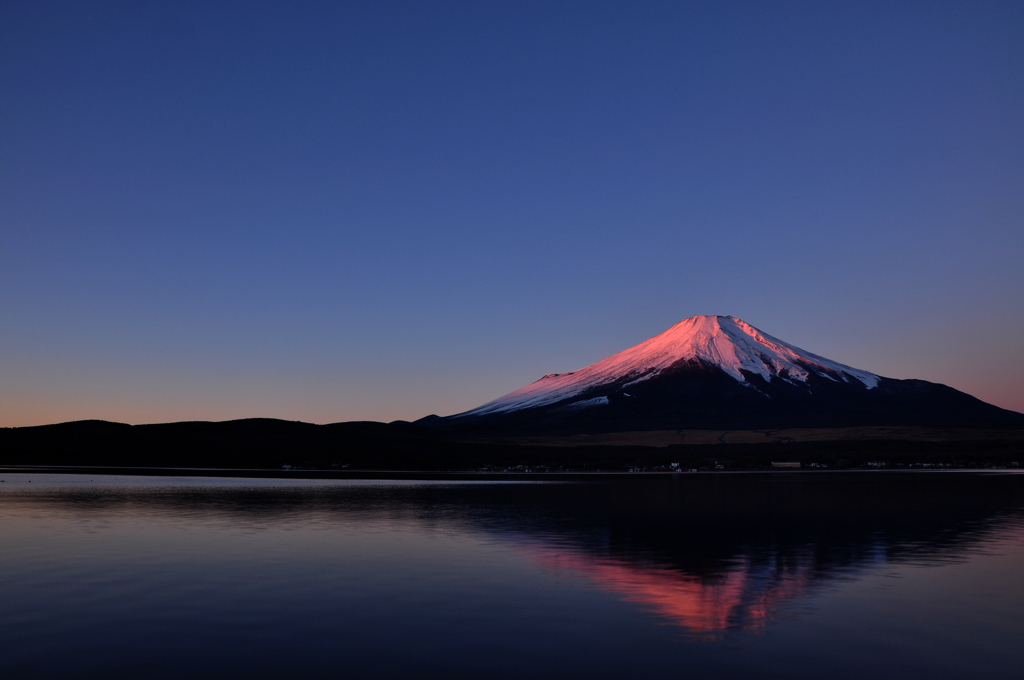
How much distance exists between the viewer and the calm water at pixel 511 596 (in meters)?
14.0

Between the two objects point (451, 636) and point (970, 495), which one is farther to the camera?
point (970, 495)

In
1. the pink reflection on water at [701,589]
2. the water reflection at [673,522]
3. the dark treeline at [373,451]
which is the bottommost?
the pink reflection on water at [701,589]

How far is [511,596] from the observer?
19.8 metres

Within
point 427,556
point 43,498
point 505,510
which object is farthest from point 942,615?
point 43,498

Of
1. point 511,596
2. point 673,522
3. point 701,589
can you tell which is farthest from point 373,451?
point 701,589

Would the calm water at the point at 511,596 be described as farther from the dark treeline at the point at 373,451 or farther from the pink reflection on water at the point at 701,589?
the dark treeline at the point at 373,451

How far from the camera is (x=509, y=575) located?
75.3 ft

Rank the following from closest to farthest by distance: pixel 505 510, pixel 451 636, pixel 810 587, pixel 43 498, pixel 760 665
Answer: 1. pixel 760 665
2. pixel 451 636
3. pixel 810 587
4. pixel 505 510
5. pixel 43 498

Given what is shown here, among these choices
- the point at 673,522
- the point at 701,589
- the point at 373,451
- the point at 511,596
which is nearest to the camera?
the point at 511,596

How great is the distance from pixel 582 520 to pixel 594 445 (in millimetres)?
146053

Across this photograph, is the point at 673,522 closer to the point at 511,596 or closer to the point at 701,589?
the point at 701,589

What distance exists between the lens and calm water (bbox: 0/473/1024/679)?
13992mm

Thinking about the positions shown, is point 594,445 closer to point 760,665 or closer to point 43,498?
point 43,498

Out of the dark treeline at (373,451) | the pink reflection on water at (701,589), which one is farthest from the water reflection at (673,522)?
the dark treeline at (373,451)
